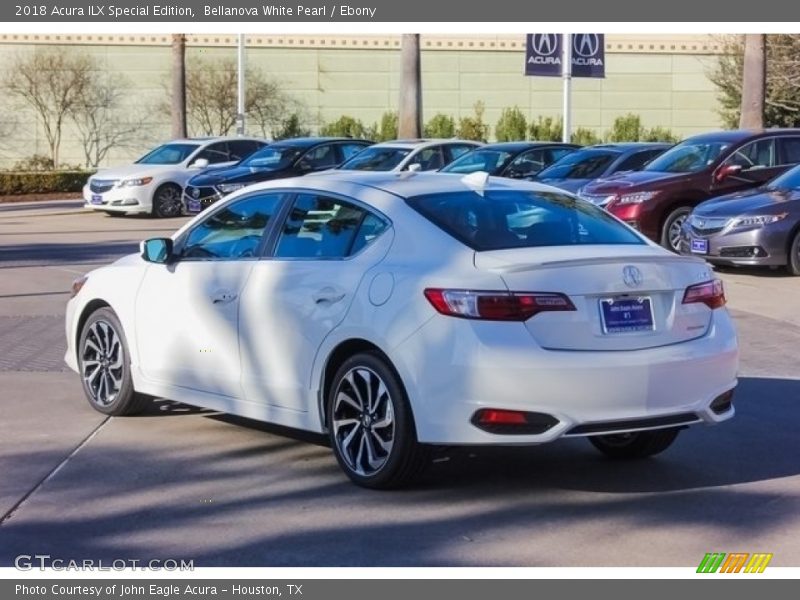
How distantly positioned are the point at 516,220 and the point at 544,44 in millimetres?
26234

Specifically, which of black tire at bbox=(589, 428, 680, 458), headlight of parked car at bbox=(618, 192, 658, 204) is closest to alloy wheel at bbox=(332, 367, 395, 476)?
black tire at bbox=(589, 428, 680, 458)

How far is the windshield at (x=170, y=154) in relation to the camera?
28158 mm

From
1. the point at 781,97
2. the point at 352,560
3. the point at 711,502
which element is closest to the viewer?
the point at 352,560

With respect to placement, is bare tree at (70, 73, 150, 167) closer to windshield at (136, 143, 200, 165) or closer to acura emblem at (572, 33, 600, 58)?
windshield at (136, 143, 200, 165)

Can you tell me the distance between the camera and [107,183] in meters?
27.0

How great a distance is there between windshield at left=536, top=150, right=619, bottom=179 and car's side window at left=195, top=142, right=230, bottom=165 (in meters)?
8.28

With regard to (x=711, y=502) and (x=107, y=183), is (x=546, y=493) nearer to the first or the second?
(x=711, y=502)

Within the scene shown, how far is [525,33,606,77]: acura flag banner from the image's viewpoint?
32.7 m

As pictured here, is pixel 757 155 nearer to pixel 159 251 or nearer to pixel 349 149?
pixel 349 149

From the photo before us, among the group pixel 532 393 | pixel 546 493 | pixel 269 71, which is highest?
pixel 269 71

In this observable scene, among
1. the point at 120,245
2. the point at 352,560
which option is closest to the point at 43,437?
the point at 352,560

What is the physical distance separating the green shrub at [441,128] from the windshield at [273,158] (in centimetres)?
1740

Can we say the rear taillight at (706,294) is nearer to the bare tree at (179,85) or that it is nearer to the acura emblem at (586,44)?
the acura emblem at (586,44)

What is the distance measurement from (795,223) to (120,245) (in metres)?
9.74
